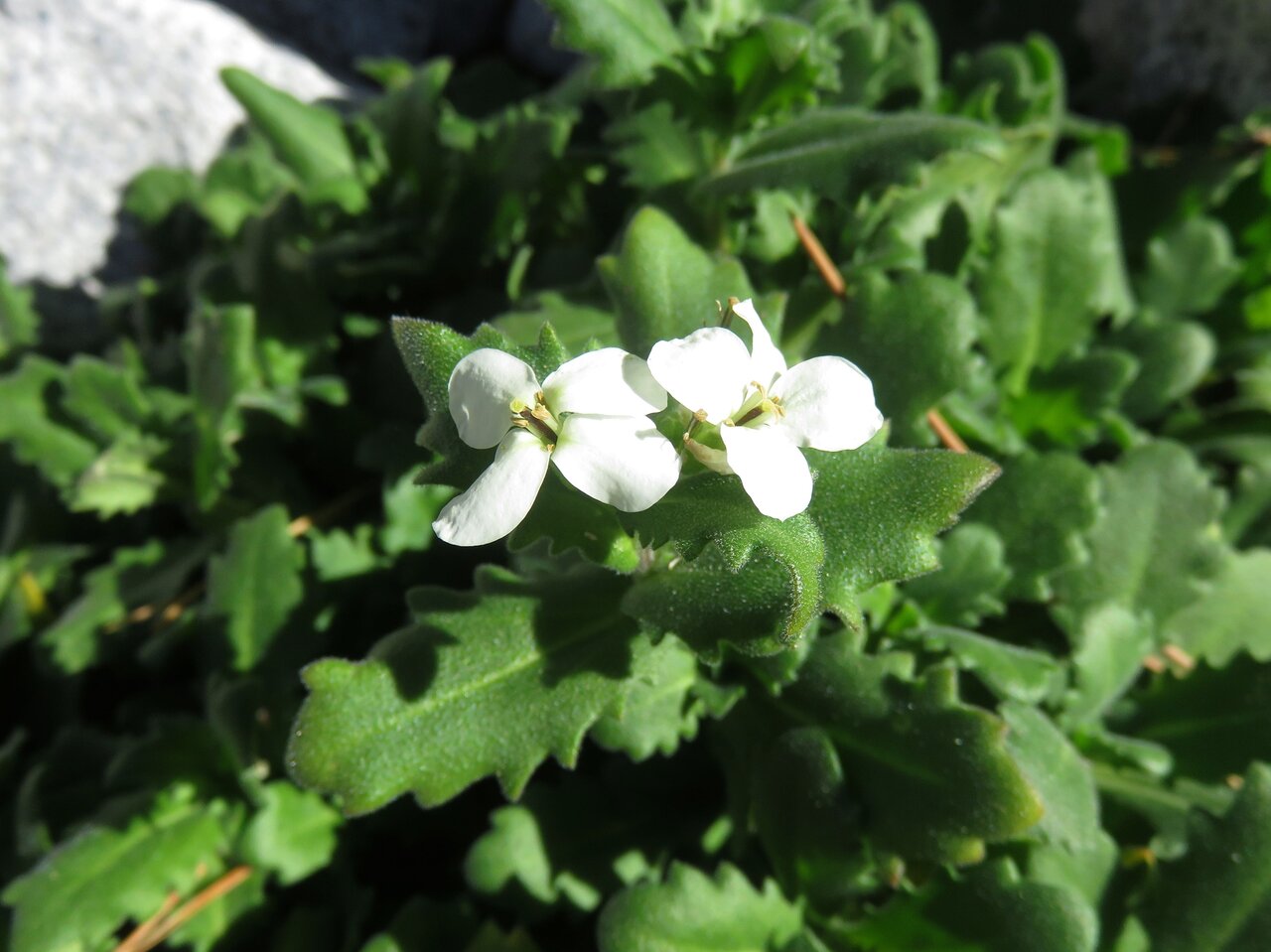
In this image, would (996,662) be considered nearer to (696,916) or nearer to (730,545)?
(696,916)

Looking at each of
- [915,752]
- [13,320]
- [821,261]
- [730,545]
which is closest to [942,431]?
[821,261]

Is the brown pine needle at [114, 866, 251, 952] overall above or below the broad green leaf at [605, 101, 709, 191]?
below

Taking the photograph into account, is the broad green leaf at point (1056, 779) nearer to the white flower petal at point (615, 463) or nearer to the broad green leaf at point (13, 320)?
the white flower petal at point (615, 463)

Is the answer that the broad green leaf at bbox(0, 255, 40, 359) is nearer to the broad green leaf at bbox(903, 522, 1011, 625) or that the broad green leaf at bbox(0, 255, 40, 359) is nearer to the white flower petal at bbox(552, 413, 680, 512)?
the white flower petal at bbox(552, 413, 680, 512)

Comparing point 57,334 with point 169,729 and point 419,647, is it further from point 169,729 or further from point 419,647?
point 419,647

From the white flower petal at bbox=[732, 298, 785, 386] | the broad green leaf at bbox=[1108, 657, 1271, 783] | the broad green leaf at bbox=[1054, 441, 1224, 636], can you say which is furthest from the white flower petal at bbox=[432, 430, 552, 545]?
the broad green leaf at bbox=[1108, 657, 1271, 783]

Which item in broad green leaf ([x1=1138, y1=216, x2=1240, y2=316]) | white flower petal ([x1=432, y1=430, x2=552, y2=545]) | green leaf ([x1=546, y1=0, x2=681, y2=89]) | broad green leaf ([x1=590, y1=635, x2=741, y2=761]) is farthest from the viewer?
broad green leaf ([x1=1138, y1=216, x2=1240, y2=316])

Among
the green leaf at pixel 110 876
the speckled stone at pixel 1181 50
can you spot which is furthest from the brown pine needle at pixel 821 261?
the speckled stone at pixel 1181 50
